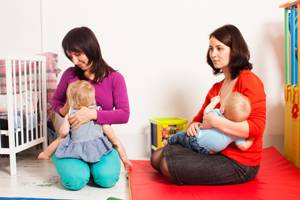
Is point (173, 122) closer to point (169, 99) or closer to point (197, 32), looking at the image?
point (169, 99)

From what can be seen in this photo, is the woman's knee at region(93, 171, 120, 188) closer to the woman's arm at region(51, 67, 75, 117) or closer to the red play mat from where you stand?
the red play mat

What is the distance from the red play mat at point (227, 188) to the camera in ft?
5.52

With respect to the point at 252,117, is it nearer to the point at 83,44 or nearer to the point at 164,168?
the point at 164,168

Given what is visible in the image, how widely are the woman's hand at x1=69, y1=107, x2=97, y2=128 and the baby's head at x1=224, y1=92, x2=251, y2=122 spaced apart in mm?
647

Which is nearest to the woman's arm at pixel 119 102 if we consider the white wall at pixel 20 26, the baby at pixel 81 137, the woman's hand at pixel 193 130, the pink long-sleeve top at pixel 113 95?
the pink long-sleeve top at pixel 113 95

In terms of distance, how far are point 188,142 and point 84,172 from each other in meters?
0.52

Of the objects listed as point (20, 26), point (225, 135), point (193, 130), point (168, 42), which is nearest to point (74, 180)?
point (193, 130)

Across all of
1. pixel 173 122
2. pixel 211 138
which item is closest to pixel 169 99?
pixel 173 122

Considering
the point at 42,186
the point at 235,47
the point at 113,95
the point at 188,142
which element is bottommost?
the point at 42,186

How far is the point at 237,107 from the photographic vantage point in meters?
1.76

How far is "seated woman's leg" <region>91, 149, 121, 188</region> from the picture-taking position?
1.85 m

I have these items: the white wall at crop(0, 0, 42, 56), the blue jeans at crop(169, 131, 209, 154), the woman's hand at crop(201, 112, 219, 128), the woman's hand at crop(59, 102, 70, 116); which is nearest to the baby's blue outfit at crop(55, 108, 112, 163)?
the woman's hand at crop(59, 102, 70, 116)

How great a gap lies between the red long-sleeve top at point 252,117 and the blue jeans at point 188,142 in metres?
0.11

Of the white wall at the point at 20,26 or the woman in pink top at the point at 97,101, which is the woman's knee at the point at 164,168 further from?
the white wall at the point at 20,26
